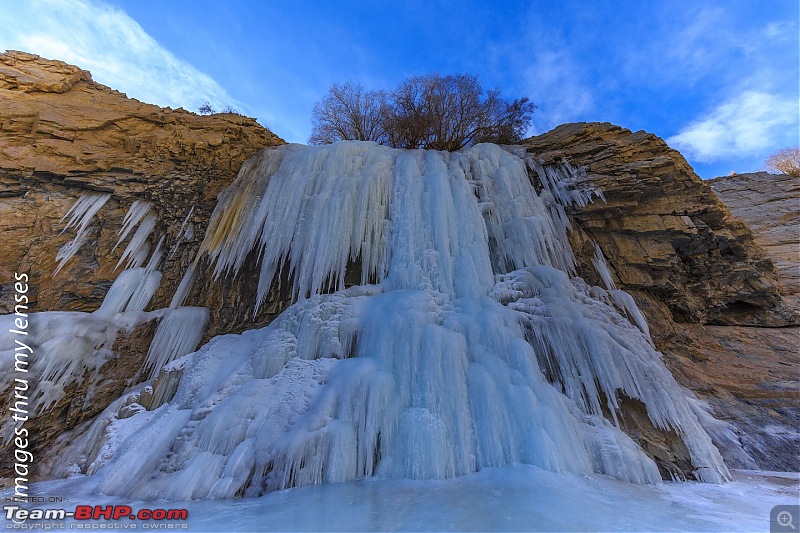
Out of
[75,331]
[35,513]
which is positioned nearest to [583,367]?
[35,513]

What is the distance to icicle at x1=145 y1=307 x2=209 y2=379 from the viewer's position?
5.29m

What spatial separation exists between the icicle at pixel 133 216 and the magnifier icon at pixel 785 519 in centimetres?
879

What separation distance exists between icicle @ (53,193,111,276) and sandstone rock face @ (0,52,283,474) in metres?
0.08

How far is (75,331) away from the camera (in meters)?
4.98

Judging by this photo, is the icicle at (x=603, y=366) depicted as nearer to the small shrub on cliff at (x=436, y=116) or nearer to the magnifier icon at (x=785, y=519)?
the magnifier icon at (x=785, y=519)

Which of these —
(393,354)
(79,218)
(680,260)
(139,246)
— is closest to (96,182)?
(79,218)

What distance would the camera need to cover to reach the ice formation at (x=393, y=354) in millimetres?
3211

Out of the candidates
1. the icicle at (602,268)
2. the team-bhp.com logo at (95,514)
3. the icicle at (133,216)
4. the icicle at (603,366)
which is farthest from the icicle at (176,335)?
the icicle at (602,268)

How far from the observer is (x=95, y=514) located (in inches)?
104

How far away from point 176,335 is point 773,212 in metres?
15.9

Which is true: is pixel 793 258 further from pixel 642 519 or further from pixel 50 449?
pixel 50 449

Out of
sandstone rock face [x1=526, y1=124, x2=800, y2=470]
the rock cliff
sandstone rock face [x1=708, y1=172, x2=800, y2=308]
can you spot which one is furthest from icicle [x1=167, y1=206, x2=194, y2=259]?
sandstone rock face [x1=708, y1=172, x2=800, y2=308]

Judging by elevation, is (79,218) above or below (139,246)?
above

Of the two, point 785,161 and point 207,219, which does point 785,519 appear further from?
point 785,161
